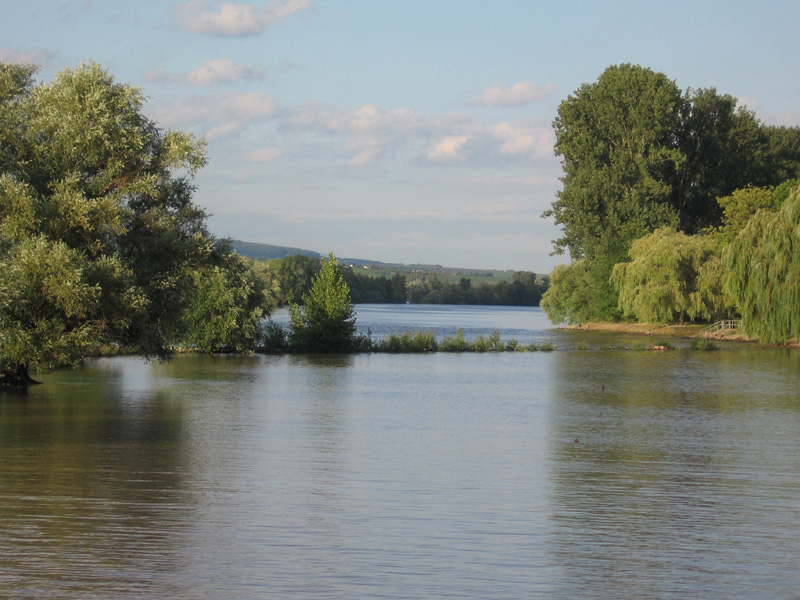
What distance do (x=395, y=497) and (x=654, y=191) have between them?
199 ft

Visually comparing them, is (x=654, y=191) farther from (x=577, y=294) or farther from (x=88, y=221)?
(x=88, y=221)

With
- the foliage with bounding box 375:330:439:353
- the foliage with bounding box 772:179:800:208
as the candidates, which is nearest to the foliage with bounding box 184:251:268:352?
the foliage with bounding box 375:330:439:353

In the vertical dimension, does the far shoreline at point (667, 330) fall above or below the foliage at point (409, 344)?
above

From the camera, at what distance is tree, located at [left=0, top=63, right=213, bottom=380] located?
78.4 feet

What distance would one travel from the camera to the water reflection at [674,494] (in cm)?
890

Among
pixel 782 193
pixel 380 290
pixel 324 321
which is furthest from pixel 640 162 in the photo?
pixel 380 290

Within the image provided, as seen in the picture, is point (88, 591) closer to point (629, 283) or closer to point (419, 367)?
point (419, 367)

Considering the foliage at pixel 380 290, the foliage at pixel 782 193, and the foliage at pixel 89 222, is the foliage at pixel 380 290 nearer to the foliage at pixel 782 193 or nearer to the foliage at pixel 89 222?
the foliage at pixel 782 193

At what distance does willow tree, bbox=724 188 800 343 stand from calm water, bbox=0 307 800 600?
21.1 m

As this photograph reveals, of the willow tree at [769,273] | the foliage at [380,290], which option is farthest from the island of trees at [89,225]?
the foliage at [380,290]

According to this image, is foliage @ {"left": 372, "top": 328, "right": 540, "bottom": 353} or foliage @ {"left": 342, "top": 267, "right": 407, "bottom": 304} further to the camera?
foliage @ {"left": 342, "top": 267, "right": 407, "bottom": 304}

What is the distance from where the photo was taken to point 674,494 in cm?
1330

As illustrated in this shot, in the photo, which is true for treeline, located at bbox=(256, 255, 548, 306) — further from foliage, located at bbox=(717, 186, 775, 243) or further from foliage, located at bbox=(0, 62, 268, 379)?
foliage, located at bbox=(0, 62, 268, 379)

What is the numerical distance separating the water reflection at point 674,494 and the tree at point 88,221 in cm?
1182
